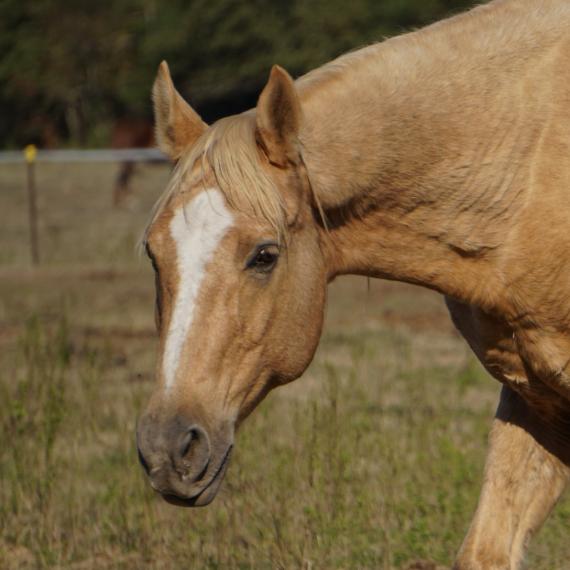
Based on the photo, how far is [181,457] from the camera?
3.41 meters

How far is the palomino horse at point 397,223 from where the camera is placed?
140 inches

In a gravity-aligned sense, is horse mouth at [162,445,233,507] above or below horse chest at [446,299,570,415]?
below

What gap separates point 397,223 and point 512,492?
105 centimetres

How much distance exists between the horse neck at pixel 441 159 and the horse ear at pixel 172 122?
1.22ft

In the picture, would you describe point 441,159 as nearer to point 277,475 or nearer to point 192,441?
point 192,441

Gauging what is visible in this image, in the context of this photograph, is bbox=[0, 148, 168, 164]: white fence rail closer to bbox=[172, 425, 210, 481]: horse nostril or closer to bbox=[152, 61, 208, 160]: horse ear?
bbox=[152, 61, 208, 160]: horse ear

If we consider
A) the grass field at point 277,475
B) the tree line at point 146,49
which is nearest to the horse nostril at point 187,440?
the grass field at point 277,475

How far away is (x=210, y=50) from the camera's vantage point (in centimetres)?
2922

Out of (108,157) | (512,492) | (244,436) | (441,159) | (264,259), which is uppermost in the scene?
(108,157)

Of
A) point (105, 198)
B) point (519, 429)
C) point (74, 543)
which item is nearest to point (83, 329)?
point (74, 543)

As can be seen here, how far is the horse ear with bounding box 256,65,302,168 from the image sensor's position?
143 inches

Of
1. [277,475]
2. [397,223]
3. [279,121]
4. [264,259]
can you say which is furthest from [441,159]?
[277,475]

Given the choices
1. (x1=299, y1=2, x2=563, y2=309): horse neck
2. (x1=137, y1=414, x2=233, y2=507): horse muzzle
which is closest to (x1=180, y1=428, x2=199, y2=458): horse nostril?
(x1=137, y1=414, x2=233, y2=507): horse muzzle

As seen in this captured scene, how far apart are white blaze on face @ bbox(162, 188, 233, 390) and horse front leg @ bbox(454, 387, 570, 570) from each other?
140 cm
